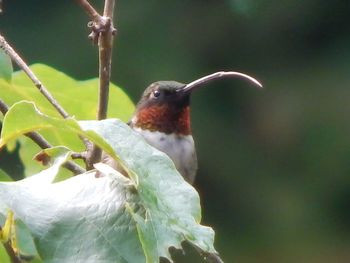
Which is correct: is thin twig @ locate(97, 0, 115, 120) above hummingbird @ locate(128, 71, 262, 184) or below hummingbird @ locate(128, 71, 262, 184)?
above

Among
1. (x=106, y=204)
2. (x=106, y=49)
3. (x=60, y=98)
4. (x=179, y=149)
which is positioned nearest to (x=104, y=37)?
(x=106, y=49)

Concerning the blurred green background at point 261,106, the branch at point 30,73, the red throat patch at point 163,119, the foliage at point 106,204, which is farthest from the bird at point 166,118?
the blurred green background at point 261,106

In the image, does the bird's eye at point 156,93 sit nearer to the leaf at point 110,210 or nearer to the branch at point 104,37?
the branch at point 104,37

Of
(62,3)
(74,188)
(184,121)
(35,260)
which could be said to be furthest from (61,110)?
(62,3)

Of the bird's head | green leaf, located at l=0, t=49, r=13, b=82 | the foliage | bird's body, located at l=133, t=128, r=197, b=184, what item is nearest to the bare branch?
green leaf, located at l=0, t=49, r=13, b=82

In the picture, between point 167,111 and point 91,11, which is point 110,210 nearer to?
point 91,11

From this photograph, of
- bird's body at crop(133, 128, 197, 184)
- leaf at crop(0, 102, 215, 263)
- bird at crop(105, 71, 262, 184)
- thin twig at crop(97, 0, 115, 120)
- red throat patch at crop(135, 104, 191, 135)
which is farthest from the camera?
red throat patch at crop(135, 104, 191, 135)

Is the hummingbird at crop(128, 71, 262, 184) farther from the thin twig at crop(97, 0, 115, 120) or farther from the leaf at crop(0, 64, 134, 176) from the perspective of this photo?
the thin twig at crop(97, 0, 115, 120)
